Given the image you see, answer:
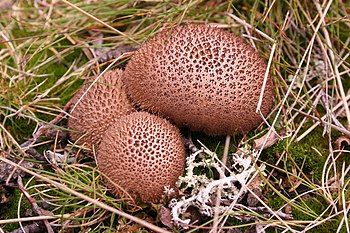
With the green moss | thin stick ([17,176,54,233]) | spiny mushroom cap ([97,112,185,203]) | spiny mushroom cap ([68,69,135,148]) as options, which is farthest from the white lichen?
the green moss

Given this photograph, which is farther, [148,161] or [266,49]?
[266,49]

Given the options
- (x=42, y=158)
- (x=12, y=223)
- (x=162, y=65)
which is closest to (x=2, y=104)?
(x=42, y=158)

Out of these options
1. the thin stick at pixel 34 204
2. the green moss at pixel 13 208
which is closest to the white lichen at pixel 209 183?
the thin stick at pixel 34 204

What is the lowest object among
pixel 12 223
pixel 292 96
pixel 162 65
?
pixel 12 223

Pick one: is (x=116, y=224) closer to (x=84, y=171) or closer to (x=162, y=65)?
(x=84, y=171)

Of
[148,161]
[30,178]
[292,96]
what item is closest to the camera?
[148,161]

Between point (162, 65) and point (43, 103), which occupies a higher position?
point (162, 65)
